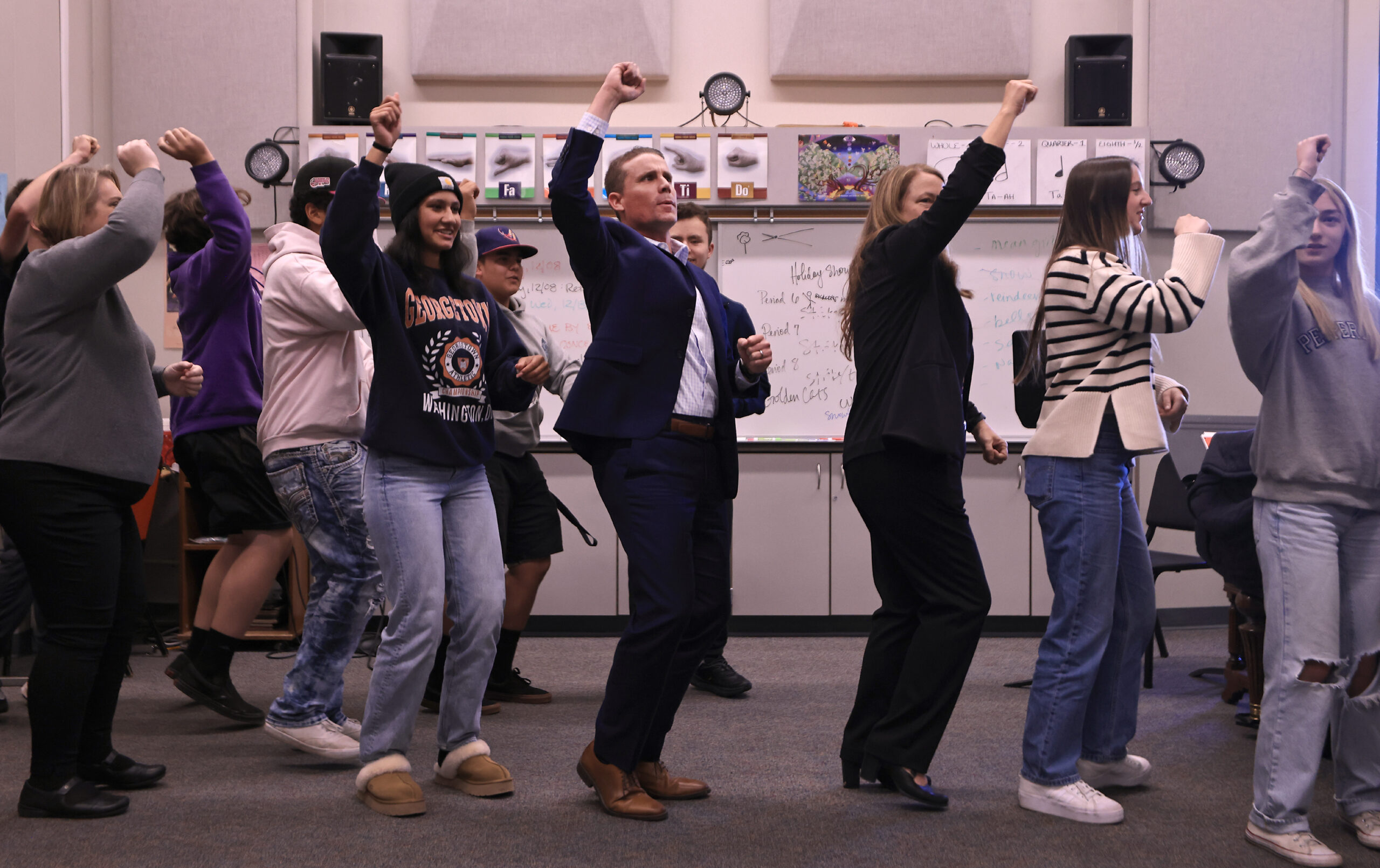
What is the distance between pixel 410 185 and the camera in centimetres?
233

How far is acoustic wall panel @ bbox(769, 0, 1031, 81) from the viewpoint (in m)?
5.29

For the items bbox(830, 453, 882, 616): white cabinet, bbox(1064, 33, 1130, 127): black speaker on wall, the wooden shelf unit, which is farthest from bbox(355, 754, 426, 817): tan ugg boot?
bbox(1064, 33, 1130, 127): black speaker on wall

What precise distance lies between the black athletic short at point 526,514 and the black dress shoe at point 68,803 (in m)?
1.38

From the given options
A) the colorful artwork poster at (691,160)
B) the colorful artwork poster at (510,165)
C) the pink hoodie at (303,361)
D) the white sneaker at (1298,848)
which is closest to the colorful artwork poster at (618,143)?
the colorful artwork poster at (691,160)

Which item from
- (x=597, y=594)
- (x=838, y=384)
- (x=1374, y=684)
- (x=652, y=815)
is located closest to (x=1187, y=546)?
(x=838, y=384)

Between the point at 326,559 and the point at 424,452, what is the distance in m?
0.61

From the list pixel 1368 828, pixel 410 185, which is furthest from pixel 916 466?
pixel 410 185

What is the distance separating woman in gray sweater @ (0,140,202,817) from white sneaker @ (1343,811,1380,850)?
8.17 ft

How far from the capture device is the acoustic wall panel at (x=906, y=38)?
5.29 meters

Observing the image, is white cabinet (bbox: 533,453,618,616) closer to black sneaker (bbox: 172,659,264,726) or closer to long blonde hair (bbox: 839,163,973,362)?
black sneaker (bbox: 172,659,264,726)

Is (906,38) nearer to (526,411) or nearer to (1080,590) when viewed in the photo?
(526,411)

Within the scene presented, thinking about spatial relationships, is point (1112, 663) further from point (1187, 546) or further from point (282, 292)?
point (1187, 546)

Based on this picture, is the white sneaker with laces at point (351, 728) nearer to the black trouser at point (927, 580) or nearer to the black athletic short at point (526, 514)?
the black athletic short at point (526, 514)

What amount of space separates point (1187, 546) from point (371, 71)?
4478 mm
